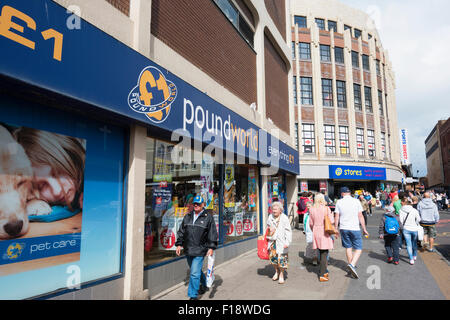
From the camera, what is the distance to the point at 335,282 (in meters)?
5.86

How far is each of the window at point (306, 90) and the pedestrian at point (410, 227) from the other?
22.3 meters

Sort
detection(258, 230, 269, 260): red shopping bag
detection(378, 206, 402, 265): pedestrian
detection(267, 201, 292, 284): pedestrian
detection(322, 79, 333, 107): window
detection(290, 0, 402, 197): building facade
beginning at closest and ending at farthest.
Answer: detection(267, 201, 292, 284): pedestrian < detection(258, 230, 269, 260): red shopping bag < detection(378, 206, 402, 265): pedestrian < detection(290, 0, 402, 197): building facade < detection(322, 79, 333, 107): window

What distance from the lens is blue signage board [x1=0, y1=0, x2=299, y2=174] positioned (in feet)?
9.83

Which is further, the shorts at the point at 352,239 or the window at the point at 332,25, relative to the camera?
the window at the point at 332,25

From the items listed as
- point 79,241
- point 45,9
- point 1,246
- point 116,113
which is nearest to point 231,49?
point 116,113

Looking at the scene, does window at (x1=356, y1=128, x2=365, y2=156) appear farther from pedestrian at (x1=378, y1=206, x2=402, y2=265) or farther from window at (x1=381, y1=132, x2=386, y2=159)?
pedestrian at (x1=378, y1=206, x2=402, y2=265)

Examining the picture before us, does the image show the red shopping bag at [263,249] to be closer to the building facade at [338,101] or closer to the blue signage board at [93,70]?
the blue signage board at [93,70]

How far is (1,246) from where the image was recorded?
318 cm

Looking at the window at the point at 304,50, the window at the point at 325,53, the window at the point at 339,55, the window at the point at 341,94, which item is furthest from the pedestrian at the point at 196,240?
the window at the point at 339,55

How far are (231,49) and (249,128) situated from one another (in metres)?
2.53

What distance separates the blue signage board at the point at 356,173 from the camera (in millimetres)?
27203

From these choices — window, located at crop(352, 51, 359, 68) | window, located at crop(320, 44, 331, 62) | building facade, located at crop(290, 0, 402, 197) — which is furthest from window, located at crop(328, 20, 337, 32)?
window, located at crop(352, 51, 359, 68)

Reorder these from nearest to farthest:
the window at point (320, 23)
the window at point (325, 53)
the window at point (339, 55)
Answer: the window at point (325, 53) → the window at point (339, 55) → the window at point (320, 23)

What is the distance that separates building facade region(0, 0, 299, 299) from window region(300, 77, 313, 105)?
22.1 m
